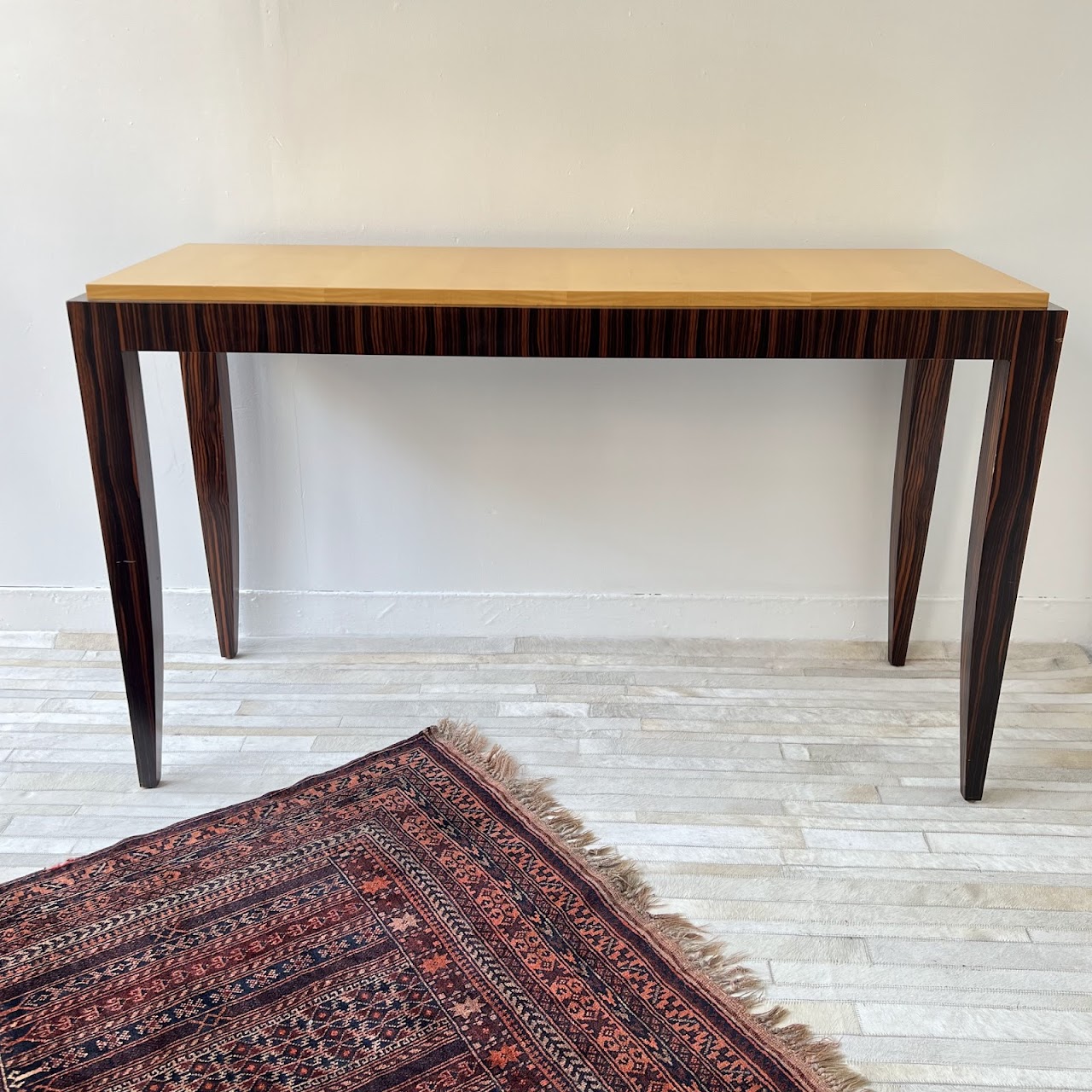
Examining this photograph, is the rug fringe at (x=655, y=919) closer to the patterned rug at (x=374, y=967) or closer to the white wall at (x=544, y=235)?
the patterned rug at (x=374, y=967)

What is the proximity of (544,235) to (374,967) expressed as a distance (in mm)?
1089

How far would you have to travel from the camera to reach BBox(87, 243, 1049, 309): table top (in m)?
1.22

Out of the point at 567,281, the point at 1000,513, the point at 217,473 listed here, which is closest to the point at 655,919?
the point at 1000,513

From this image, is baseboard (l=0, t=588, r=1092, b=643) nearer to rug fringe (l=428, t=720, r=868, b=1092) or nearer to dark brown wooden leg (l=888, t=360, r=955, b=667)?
dark brown wooden leg (l=888, t=360, r=955, b=667)

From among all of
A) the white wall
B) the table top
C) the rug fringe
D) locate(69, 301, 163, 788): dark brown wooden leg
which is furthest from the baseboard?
the table top

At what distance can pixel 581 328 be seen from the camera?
124cm

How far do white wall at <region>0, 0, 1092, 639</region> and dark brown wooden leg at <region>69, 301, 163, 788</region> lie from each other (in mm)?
430

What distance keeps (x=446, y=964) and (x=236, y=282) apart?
83cm

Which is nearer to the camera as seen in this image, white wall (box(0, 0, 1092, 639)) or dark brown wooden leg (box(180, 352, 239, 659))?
white wall (box(0, 0, 1092, 639))

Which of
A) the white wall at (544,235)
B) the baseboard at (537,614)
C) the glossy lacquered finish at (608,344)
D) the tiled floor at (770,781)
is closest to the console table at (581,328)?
the glossy lacquered finish at (608,344)

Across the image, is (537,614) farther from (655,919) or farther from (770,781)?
(655,919)

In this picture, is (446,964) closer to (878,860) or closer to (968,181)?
(878,860)

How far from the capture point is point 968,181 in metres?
1.58

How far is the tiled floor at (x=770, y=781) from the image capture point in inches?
43.9
